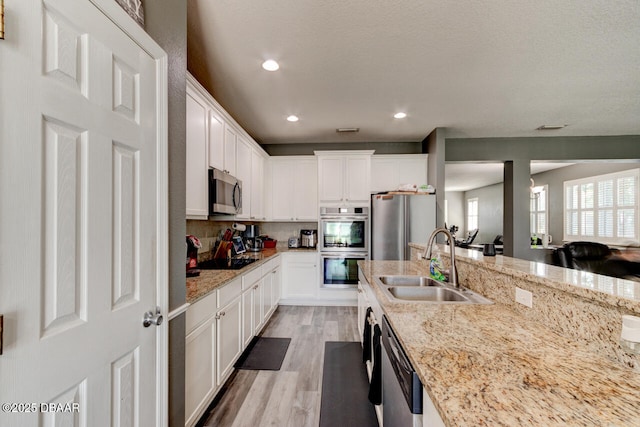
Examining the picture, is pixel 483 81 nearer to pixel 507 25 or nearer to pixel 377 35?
pixel 507 25

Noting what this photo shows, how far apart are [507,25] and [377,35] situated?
2.85ft

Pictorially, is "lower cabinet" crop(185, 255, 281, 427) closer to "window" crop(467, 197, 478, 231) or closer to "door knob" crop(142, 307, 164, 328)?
"door knob" crop(142, 307, 164, 328)

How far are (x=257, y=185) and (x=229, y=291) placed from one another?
2.06 meters

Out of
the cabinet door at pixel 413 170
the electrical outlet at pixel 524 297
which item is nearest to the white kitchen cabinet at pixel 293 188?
the cabinet door at pixel 413 170

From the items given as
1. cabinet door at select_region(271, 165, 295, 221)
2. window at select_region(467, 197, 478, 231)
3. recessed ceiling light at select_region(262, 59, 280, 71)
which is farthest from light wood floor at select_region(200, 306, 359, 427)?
window at select_region(467, 197, 478, 231)

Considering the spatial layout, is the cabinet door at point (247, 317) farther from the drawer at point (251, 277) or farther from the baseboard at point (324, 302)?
the baseboard at point (324, 302)

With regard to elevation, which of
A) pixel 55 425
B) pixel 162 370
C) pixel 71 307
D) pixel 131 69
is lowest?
pixel 162 370

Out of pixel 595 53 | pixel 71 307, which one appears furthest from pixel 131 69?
pixel 595 53

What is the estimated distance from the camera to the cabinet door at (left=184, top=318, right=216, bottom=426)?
151 centimetres

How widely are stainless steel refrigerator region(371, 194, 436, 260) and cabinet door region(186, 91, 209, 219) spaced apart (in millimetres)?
2455

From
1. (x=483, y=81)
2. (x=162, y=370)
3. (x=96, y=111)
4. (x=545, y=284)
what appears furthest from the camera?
(x=483, y=81)

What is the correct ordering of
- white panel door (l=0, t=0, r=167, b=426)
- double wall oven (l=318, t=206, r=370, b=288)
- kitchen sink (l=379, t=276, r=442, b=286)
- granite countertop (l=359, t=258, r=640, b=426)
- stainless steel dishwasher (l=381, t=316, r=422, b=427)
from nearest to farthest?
granite countertop (l=359, t=258, r=640, b=426) → white panel door (l=0, t=0, r=167, b=426) → stainless steel dishwasher (l=381, t=316, r=422, b=427) → kitchen sink (l=379, t=276, r=442, b=286) → double wall oven (l=318, t=206, r=370, b=288)

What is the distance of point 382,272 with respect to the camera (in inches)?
87.6

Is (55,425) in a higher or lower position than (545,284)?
lower
